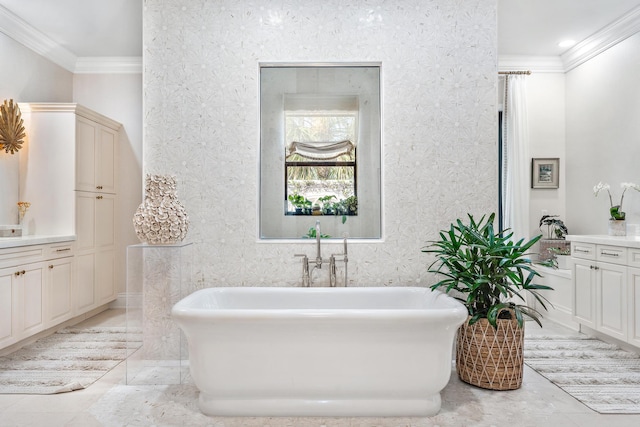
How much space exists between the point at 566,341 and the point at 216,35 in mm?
3644

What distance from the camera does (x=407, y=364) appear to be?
208 centimetres

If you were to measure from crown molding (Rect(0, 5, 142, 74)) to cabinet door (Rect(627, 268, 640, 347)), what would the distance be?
5.07 metres

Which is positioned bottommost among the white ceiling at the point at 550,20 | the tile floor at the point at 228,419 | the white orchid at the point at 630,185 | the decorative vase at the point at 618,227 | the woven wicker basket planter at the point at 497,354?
the tile floor at the point at 228,419

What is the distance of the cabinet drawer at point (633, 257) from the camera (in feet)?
9.44

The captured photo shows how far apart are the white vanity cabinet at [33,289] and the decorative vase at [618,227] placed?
15.6ft

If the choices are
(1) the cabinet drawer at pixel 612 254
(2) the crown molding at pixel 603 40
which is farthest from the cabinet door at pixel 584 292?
(2) the crown molding at pixel 603 40

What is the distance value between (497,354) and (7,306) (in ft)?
11.0

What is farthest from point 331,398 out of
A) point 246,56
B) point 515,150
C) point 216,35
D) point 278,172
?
point 515,150

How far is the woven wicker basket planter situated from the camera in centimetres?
240

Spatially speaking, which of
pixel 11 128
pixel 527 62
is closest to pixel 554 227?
pixel 527 62

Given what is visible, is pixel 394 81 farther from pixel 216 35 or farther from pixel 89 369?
pixel 89 369

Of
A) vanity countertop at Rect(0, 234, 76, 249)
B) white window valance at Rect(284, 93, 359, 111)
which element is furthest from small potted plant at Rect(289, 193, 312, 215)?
vanity countertop at Rect(0, 234, 76, 249)

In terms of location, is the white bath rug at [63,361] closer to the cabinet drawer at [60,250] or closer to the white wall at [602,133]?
the cabinet drawer at [60,250]

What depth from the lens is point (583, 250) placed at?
3406 mm
